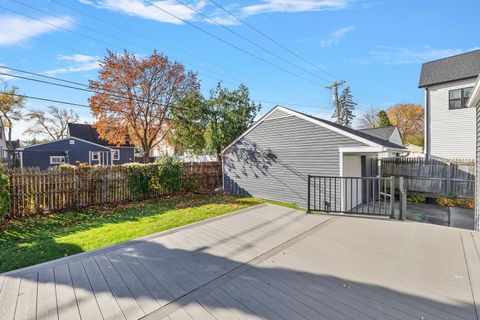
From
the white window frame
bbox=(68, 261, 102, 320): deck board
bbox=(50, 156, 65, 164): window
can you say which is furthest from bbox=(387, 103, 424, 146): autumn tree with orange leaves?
bbox=(50, 156, 65, 164): window

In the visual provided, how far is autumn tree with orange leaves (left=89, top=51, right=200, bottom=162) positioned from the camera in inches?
711

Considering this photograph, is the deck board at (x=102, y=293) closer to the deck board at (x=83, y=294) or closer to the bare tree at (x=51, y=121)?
the deck board at (x=83, y=294)

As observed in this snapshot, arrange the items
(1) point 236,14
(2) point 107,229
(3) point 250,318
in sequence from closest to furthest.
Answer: (3) point 250,318 < (2) point 107,229 < (1) point 236,14

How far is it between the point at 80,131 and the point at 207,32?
2438cm

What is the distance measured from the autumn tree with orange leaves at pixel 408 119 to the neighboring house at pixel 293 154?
31.1 meters

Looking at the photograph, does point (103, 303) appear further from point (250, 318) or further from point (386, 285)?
point (386, 285)

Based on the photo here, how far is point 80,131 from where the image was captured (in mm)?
27234

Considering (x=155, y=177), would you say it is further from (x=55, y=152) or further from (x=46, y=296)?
(x=55, y=152)

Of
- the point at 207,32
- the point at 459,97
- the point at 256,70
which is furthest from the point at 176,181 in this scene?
the point at 459,97

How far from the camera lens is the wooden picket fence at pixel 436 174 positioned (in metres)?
9.59

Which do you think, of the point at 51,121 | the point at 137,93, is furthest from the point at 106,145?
the point at 51,121

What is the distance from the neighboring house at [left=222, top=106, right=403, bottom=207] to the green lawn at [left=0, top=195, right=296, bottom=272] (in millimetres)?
2994

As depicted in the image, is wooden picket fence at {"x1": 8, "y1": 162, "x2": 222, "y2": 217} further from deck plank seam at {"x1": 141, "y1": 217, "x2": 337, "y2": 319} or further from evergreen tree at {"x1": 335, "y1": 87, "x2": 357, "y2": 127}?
evergreen tree at {"x1": 335, "y1": 87, "x2": 357, "y2": 127}

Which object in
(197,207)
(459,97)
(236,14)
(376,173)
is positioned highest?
(236,14)
